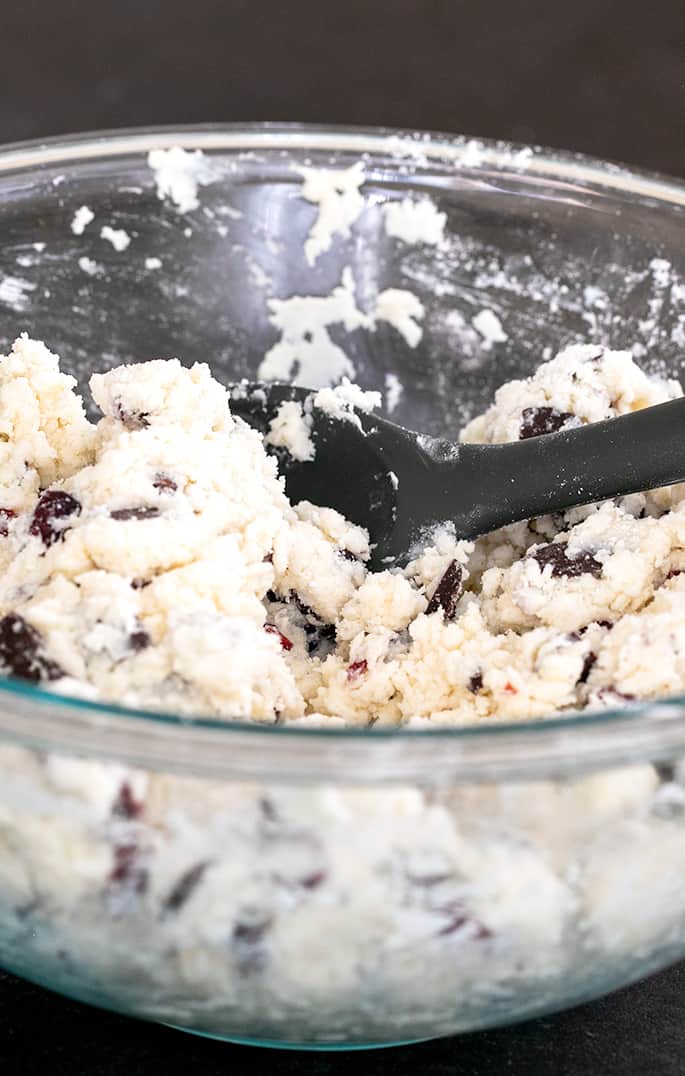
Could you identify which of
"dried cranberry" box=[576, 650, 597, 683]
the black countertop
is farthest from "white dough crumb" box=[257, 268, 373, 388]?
the black countertop

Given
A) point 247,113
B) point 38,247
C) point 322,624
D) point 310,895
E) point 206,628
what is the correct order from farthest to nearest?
point 247,113
point 38,247
point 322,624
point 206,628
point 310,895

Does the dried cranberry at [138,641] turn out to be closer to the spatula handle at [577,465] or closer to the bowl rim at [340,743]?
the bowl rim at [340,743]

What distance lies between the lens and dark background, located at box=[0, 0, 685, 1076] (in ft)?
9.38

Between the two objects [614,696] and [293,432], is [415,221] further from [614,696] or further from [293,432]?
[614,696]

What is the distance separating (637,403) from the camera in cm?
151

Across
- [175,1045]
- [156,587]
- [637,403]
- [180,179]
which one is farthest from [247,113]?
[175,1045]

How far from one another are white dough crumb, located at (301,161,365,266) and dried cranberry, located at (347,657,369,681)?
705mm

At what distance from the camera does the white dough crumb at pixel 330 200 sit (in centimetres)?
176

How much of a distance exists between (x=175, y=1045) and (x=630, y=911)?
1.41 ft

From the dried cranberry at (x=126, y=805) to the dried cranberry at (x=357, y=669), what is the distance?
0.43m

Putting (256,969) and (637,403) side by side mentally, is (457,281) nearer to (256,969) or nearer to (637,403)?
(637,403)

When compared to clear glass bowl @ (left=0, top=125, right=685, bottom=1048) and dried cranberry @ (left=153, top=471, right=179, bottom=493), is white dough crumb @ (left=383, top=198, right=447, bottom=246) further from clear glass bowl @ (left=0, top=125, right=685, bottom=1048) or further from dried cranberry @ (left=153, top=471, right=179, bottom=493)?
clear glass bowl @ (left=0, top=125, right=685, bottom=1048)

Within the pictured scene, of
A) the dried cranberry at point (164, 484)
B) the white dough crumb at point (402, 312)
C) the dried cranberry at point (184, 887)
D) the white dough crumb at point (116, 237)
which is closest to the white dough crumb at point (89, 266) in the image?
the white dough crumb at point (116, 237)

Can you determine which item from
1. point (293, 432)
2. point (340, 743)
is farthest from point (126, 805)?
point (293, 432)
